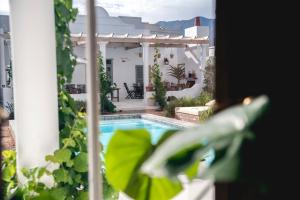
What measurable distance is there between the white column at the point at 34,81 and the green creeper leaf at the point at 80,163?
15 centimetres

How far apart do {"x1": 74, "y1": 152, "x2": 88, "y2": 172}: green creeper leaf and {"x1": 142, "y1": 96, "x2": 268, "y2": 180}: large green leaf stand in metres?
1.28

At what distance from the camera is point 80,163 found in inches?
66.3

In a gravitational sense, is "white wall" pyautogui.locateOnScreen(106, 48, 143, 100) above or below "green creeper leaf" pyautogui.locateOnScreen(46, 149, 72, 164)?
above

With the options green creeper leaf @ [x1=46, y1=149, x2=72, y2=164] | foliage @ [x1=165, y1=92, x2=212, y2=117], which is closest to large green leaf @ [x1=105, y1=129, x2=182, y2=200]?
green creeper leaf @ [x1=46, y1=149, x2=72, y2=164]

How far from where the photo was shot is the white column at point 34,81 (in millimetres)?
1491

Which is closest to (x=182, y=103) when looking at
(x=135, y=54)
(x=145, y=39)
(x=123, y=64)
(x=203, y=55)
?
(x=145, y=39)

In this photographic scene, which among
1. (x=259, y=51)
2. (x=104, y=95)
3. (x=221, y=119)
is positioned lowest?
(x=104, y=95)

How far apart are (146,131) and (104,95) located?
34.5ft

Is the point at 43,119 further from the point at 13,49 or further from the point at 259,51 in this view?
the point at 259,51

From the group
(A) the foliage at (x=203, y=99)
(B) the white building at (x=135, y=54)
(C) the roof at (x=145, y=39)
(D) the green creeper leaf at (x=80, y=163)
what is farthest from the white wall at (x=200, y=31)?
(D) the green creeper leaf at (x=80, y=163)

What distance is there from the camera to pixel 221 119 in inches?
19.1

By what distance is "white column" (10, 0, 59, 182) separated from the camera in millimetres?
1491

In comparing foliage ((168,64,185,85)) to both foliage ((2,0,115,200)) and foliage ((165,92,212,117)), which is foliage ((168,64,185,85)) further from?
foliage ((2,0,115,200))

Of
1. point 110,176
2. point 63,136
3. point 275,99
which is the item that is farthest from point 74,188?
point 275,99
